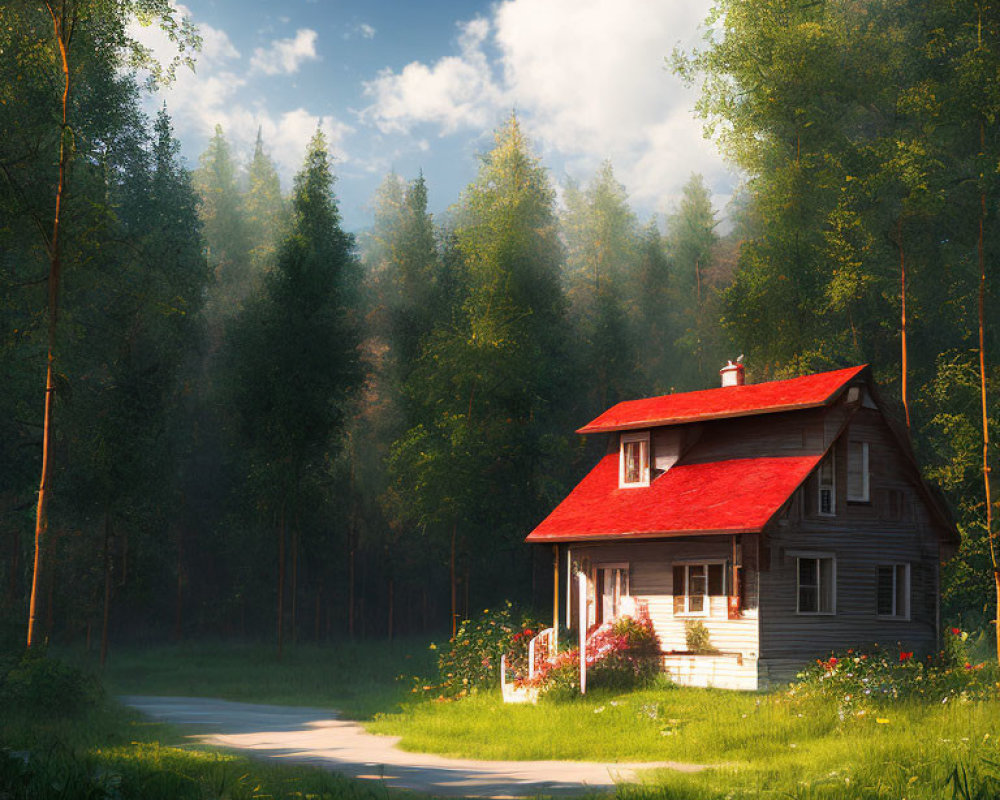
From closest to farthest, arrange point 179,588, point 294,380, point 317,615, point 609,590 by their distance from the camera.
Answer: point 609,590
point 294,380
point 179,588
point 317,615

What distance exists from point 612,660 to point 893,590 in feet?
24.8

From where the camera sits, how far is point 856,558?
89.7ft

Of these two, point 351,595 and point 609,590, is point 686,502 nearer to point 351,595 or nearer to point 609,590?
point 609,590

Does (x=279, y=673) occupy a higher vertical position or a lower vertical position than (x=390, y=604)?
lower

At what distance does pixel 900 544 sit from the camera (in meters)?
28.3

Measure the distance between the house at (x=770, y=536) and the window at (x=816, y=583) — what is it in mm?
34

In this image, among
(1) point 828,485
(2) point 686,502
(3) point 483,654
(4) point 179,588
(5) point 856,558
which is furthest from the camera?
(4) point 179,588

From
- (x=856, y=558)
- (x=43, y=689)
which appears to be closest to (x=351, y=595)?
(x=43, y=689)

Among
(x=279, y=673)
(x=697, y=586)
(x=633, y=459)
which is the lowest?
(x=279, y=673)

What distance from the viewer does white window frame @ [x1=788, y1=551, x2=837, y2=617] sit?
26.3m

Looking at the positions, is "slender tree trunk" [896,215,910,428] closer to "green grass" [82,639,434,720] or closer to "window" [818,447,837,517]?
"window" [818,447,837,517]

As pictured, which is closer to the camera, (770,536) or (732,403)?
(770,536)

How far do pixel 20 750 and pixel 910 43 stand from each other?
33.2 meters

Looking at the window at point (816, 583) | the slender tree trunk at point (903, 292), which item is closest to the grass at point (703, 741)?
the window at point (816, 583)
